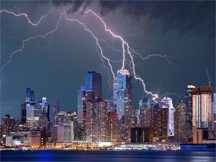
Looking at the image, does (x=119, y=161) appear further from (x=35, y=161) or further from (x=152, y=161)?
(x=35, y=161)

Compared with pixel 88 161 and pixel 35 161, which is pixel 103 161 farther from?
pixel 35 161

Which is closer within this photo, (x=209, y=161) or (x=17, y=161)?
(x=209, y=161)

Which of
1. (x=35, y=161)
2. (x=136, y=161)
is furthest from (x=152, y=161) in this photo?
(x=35, y=161)

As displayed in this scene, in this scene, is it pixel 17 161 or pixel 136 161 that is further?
pixel 17 161

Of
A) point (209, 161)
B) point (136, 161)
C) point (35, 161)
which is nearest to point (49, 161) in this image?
point (35, 161)

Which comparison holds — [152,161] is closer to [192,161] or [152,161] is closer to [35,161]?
[192,161]

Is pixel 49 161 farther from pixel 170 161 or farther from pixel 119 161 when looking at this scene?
pixel 170 161

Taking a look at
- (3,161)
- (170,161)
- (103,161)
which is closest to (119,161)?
(103,161)
